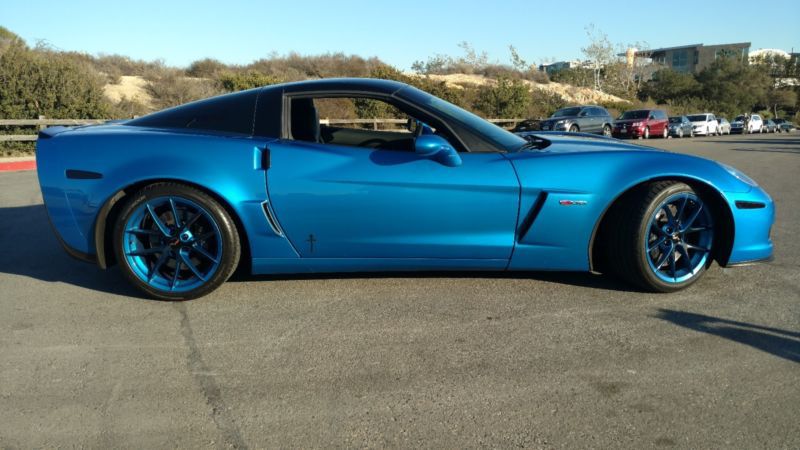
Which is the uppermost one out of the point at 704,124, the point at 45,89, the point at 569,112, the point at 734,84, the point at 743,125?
the point at 734,84

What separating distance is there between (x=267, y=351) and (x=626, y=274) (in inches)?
87.5

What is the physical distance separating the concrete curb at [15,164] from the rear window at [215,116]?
36.0 feet

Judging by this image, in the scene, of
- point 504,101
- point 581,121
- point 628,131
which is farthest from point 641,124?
point 504,101

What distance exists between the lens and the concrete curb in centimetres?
1301

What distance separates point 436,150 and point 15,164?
1364 cm

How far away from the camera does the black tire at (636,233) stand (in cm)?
355

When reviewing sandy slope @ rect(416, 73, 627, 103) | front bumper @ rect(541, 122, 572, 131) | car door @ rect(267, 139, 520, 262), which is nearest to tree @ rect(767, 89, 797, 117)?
sandy slope @ rect(416, 73, 627, 103)

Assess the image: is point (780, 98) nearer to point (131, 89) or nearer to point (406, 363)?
point (131, 89)

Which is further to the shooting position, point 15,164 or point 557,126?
point 557,126

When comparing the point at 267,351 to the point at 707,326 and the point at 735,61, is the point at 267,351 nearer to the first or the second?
the point at 707,326

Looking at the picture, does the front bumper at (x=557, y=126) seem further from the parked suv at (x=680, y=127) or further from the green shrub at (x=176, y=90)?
the green shrub at (x=176, y=90)

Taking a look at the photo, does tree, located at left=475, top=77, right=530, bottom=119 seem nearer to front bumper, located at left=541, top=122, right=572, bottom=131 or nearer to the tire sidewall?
front bumper, located at left=541, top=122, right=572, bottom=131

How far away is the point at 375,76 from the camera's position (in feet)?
94.2

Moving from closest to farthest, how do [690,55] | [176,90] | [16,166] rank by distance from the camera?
[16,166] → [176,90] → [690,55]
